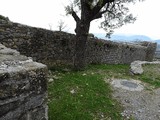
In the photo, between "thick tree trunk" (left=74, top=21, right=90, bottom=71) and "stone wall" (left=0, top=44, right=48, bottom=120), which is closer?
"stone wall" (left=0, top=44, right=48, bottom=120)

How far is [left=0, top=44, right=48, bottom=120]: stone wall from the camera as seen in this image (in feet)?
9.06

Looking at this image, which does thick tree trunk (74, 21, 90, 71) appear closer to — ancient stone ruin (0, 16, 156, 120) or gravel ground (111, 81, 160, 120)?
ancient stone ruin (0, 16, 156, 120)

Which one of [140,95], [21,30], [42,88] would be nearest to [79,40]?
[21,30]

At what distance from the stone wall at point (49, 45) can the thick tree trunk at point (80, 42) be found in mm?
1072

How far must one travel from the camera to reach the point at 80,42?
12250 mm

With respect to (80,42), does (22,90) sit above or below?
above

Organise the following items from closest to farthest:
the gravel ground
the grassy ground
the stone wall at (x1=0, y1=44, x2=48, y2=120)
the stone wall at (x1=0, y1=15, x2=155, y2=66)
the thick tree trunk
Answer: the stone wall at (x1=0, y1=44, x2=48, y2=120) → the grassy ground → the gravel ground → the stone wall at (x1=0, y1=15, x2=155, y2=66) → the thick tree trunk

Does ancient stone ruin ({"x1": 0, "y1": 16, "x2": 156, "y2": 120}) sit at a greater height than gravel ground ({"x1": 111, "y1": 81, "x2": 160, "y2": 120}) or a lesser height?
greater

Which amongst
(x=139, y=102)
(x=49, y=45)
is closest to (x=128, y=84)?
(x=139, y=102)

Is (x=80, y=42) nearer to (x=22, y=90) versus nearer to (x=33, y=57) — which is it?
(x=33, y=57)

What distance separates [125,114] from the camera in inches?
273

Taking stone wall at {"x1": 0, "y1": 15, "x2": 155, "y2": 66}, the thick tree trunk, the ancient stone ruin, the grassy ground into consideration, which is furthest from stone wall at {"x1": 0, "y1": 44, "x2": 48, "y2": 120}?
the thick tree trunk

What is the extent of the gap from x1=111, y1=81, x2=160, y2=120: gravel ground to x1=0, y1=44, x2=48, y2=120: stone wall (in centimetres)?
421

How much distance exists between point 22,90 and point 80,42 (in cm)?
948
